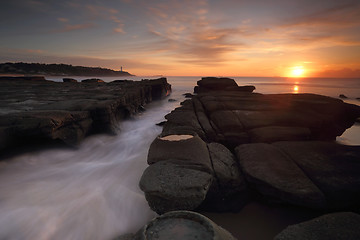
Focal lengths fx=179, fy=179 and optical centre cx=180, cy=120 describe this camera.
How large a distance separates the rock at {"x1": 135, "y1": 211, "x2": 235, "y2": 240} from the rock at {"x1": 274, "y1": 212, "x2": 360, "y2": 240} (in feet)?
2.46

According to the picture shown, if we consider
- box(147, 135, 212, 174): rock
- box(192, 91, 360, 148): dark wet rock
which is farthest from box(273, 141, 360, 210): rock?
box(147, 135, 212, 174): rock

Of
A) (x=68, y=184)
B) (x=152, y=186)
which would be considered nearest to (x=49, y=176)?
(x=68, y=184)

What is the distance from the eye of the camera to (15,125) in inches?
172

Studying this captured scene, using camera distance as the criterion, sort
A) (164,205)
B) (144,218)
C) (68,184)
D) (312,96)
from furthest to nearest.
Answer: (312,96)
(68,184)
(144,218)
(164,205)

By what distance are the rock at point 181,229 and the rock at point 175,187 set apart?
527 millimetres

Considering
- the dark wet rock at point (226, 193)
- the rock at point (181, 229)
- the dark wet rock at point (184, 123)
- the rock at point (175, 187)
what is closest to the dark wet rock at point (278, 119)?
the dark wet rock at point (184, 123)

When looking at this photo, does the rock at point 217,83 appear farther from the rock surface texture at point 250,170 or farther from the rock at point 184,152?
the rock at point 184,152

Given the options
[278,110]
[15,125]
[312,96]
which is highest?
[312,96]

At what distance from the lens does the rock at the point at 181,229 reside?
174cm

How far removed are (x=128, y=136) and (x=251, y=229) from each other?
5.64 meters

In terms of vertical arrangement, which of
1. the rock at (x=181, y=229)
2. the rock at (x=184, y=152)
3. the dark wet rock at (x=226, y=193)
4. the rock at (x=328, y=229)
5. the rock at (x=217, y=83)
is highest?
the rock at (x=217, y=83)

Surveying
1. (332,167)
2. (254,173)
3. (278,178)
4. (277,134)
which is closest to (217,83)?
(277,134)

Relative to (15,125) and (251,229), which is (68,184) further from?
(251,229)

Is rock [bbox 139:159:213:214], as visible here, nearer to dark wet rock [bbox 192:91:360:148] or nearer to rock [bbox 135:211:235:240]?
rock [bbox 135:211:235:240]
